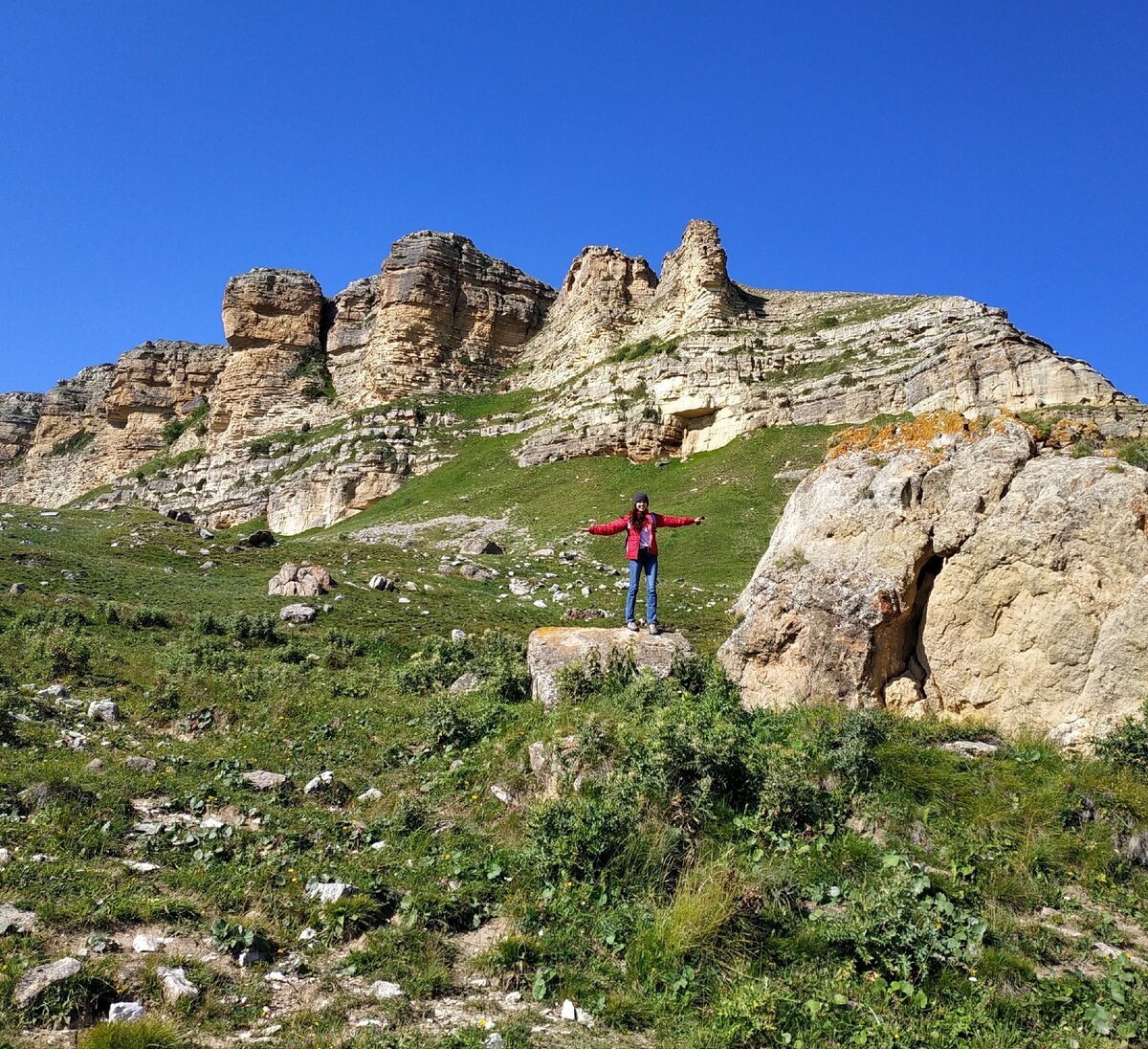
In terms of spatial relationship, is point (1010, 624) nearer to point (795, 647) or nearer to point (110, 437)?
point (795, 647)

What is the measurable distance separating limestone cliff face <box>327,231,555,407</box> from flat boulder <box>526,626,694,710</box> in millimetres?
59418

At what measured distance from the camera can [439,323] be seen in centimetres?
6962

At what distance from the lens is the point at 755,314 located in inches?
2010

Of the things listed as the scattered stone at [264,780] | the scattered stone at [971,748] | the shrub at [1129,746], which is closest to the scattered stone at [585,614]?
the scattered stone at [264,780]

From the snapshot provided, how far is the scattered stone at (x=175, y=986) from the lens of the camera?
14.3ft

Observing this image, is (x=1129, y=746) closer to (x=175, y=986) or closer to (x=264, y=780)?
(x=175, y=986)

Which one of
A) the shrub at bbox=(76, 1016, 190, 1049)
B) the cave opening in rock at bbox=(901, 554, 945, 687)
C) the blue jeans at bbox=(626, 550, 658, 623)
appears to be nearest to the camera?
the shrub at bbox=(76, 1016, 190, 1049)

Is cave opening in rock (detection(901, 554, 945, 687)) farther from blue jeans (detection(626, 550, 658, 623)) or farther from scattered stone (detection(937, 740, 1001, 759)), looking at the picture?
blue jeans (detection(626, 550, 658, 623))

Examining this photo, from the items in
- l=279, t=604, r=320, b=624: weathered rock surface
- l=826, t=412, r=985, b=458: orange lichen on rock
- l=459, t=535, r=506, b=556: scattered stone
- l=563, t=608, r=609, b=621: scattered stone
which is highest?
l=826, t=412, r=985, b=458: orange lichen on rock

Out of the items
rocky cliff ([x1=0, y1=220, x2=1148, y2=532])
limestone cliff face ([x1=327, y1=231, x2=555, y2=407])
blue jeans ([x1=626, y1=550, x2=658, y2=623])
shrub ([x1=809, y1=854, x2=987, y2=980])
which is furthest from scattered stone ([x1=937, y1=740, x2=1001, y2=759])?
limestone cliff face ([x1=327, y1=231, x2=555, y2=407])

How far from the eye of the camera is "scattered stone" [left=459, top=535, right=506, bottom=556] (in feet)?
97.8

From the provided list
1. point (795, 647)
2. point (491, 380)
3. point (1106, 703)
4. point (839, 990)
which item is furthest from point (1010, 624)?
point (491, 380)

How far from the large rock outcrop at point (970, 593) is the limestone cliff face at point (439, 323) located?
60.7 meters

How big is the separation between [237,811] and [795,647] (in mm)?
6639
